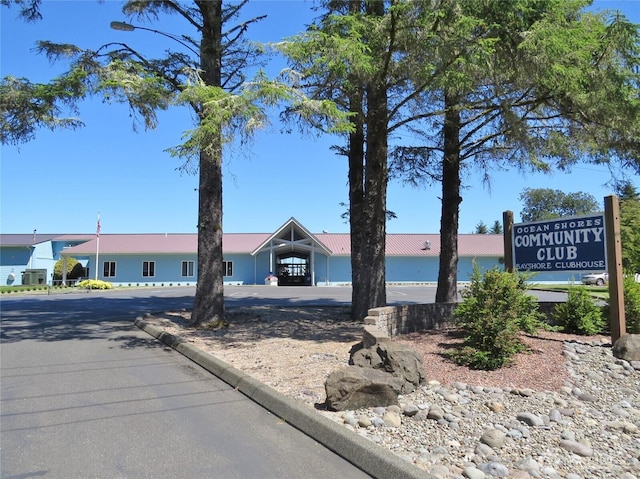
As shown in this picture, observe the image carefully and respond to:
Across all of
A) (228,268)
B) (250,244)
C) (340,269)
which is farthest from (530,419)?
(250,244)

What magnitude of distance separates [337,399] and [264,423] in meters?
0.78

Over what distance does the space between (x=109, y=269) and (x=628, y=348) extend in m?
41.0

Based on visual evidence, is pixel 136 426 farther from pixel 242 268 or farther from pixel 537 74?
pixel 242 268

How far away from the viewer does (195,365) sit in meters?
7.97

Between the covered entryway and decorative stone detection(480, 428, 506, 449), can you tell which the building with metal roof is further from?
decorative stone detection(480, 428, 506, 449)

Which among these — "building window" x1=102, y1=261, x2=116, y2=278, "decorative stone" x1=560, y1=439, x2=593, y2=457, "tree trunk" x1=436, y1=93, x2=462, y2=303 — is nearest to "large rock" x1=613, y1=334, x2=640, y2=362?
"decorative stone" x1=560, y1=439, x2=593, y2=457

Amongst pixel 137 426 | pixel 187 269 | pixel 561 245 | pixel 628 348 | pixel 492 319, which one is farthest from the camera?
pixel 187 269

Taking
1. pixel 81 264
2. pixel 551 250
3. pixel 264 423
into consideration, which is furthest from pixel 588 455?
pixel 81 264

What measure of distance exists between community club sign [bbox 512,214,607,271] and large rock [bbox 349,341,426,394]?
3972 millimetres

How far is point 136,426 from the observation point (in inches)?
196

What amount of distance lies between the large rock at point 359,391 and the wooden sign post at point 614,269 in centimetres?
429

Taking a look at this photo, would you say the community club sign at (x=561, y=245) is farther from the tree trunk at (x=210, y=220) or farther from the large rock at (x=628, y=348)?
the tree trunk at (x=210, y=220)

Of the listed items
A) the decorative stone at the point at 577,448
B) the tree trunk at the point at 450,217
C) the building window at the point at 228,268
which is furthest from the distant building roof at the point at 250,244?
the decorative stone at the point at 577,448

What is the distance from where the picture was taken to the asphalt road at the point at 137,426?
3.97 metres
